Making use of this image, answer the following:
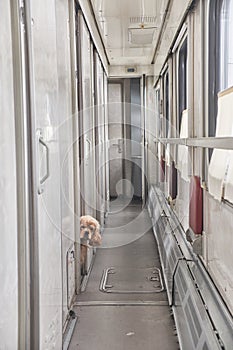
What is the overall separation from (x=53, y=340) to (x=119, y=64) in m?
6.27

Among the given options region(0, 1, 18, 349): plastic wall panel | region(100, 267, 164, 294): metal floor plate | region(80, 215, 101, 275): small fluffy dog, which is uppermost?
region(0, 1, 18, 349): plastic wall panel

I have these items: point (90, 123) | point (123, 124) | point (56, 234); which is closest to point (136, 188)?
point (123, 124)

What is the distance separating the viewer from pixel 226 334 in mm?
1712

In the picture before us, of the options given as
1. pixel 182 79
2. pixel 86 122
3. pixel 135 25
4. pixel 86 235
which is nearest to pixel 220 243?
pixel 86 235

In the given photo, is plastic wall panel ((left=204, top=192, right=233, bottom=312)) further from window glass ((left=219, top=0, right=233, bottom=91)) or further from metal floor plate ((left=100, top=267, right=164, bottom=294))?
metal floor plate ((left=100, top=267, right=164, bottom=294))

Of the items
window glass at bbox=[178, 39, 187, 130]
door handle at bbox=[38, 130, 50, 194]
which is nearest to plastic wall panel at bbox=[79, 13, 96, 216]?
window glass at bbox=[178, 39, 187, 130]

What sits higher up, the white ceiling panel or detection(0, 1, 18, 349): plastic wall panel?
the white ceiling panel

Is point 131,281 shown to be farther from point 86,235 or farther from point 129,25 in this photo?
point 129,25

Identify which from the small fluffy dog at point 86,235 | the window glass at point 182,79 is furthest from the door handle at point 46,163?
the window glass at point 182,79

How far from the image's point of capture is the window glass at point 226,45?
2.31m

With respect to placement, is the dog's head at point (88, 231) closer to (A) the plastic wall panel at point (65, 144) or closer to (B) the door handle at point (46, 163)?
(A) the plastic wall panel at point (65, 144)

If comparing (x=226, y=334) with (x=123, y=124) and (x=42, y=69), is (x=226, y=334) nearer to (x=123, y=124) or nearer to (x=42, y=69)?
(x=42, y=69)

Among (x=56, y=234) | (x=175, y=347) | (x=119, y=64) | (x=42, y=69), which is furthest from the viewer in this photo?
(x=119, y=64)

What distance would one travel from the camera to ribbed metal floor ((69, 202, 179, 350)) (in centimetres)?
255
